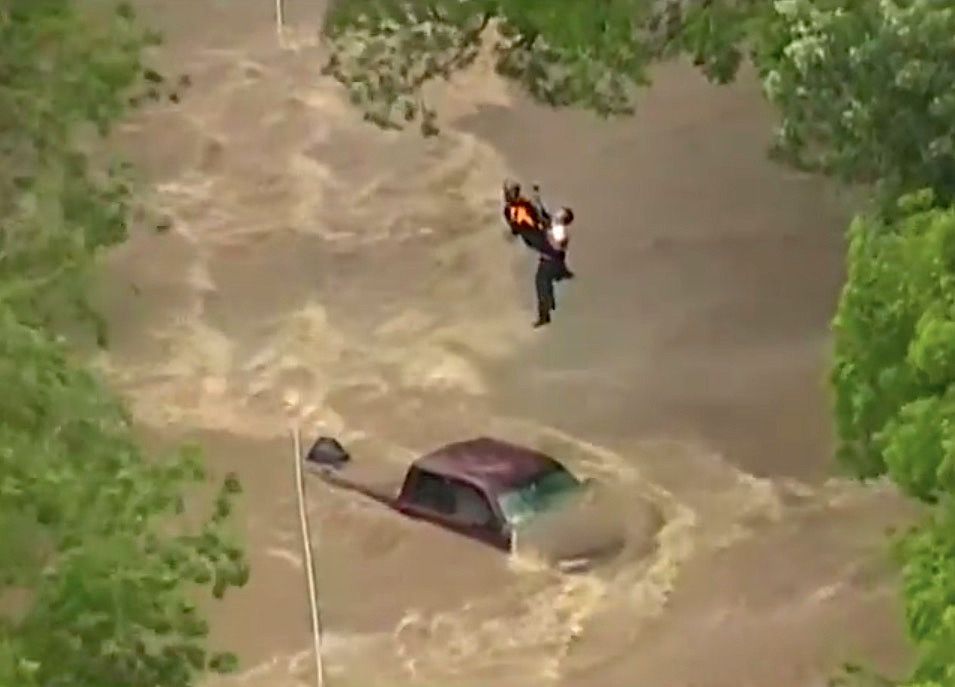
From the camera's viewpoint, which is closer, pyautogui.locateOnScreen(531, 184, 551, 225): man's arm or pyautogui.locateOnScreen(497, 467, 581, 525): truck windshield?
pyautogui.locateOnScreen(497, 467, 581, 525): truck windshield

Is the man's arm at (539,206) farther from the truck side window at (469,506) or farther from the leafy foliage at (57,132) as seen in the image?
the leafy foliage at (57,132)

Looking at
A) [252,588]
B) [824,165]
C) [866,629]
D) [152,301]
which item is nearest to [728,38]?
[824,165]

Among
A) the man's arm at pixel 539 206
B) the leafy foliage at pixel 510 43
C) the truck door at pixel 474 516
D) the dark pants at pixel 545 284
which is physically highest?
the leafy foliage at pixel 510 43

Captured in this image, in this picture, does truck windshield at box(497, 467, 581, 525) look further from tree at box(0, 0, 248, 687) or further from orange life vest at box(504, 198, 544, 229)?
tree at box(0, 0, 248, 687)

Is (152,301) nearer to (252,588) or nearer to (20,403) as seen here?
(252,588)

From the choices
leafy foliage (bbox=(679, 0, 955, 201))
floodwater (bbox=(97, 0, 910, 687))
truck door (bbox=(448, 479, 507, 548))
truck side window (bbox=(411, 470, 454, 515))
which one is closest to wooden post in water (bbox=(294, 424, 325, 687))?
floodwater (bbox=(97, 0, 910, 687))

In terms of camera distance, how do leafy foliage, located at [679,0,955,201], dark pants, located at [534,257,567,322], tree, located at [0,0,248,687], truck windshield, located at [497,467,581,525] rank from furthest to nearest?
dark pants, located at [534,257,567,322] < truck windshield, located at [497,467,581,525] < leafy foliage, located at [679,0,955,201] < tree, located at [0,0,248,687]

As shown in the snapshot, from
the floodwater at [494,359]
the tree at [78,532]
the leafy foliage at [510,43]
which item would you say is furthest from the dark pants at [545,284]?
the tree at [78,532]
